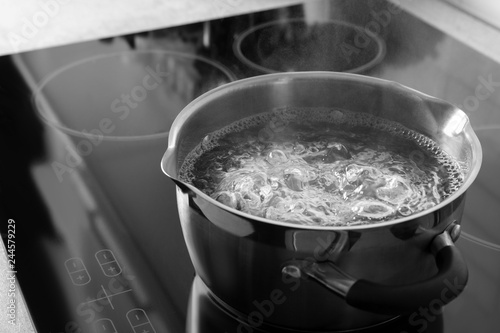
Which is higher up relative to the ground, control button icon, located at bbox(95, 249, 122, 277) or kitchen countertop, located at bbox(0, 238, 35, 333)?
control button icon, located at bbox(95, 249, 122, 277)

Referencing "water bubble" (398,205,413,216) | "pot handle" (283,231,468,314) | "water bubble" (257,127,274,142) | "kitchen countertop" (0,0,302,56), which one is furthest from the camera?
"kitchen countertop" (0,0,302,56)

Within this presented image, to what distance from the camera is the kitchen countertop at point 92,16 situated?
127cm

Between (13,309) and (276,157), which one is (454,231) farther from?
(13,309)

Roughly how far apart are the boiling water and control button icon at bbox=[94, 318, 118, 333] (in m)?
0.15

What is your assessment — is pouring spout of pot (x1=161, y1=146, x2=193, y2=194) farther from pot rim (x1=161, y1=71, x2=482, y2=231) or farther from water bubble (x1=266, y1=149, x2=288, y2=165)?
water bubble (x1=266, y1=149, x2=288, y2=165)

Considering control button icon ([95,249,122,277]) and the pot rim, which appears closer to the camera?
the pot rim

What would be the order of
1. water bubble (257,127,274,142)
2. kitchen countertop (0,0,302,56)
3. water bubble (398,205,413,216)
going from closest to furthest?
water bubble (398,205,413,216) → water bubble (257,127,274,142) → kitchen countertop (0,0,302,56)

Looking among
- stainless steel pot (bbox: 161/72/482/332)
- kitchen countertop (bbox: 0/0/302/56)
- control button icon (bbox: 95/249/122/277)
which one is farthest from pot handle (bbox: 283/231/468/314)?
kitchen countertop (bbox: 0/0/302/56)

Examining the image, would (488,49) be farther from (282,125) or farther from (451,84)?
(282,125)

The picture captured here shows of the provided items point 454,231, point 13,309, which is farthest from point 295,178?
point 13,309

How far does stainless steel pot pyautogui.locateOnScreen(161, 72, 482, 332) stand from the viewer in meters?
0.50

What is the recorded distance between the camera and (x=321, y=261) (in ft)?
1.69

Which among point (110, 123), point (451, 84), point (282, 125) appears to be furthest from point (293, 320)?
point (451, 84)

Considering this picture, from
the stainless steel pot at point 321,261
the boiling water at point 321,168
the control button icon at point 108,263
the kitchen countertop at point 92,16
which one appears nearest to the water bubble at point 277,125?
the boiling water at point 321,168
